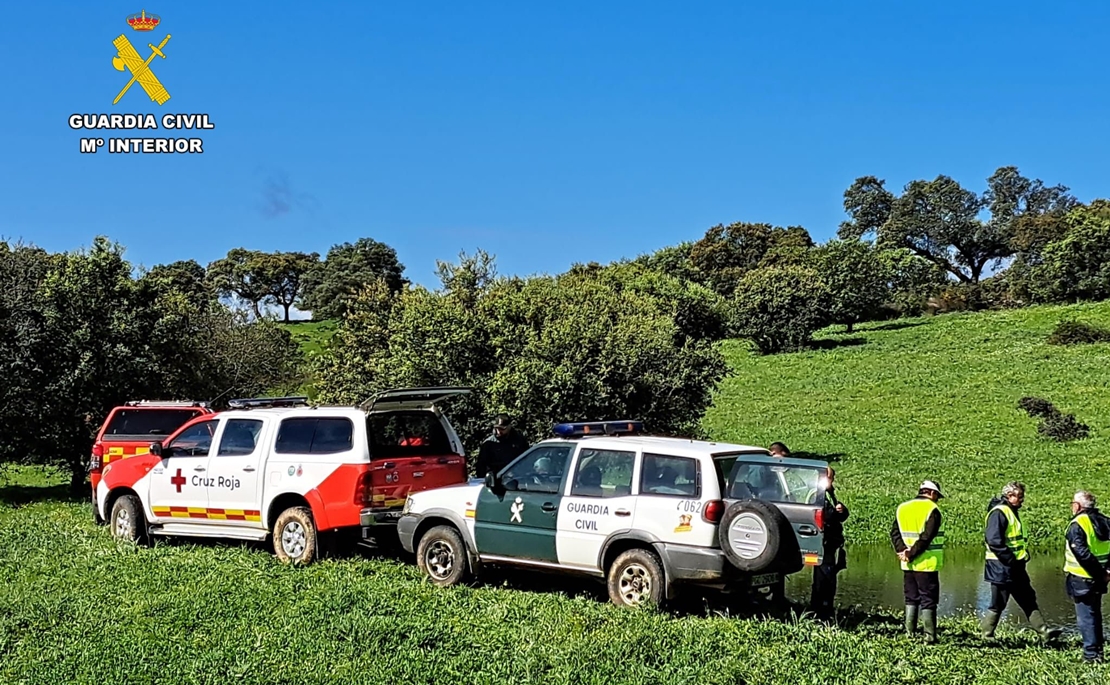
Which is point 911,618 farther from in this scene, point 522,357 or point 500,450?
point 522,357

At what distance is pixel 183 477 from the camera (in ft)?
45.5

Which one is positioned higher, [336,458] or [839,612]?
[336,458]

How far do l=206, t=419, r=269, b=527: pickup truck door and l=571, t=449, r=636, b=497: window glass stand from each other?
14.8 feet

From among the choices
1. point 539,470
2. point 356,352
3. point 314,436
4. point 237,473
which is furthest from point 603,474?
point 356,352

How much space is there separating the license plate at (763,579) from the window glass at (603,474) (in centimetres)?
146

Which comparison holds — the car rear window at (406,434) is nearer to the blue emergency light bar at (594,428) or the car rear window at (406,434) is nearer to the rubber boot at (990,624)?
the blue emergency light bar at (594,428)

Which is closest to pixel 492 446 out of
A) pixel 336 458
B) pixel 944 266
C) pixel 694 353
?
pixel 336 458

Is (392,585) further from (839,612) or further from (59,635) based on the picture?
(839,612)

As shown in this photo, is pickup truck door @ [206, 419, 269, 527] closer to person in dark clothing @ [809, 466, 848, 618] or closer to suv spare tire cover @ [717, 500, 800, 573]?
suv spare tire cover @ [717, 500, 800, 573]

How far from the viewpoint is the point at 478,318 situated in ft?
82.9

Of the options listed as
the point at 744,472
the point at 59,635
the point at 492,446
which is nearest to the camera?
the point at 59,635

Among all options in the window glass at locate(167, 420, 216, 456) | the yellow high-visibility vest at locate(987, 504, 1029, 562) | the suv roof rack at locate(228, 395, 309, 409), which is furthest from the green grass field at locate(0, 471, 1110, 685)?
the suv roof rack at locate(228, 395, 309, 409)

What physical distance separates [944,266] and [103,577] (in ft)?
286

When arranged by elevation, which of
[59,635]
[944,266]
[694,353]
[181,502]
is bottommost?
[59,635]
